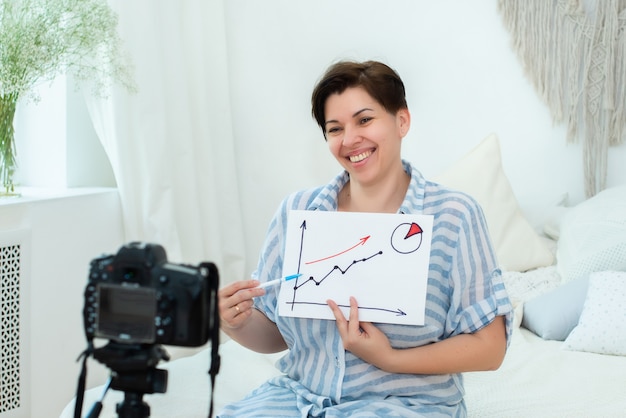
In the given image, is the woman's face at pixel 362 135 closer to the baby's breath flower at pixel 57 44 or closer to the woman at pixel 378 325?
the woman at pixel 378 325

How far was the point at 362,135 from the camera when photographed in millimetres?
1322

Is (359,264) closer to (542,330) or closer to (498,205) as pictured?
(542,330)

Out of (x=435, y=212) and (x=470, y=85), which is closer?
(x=435, y=212)

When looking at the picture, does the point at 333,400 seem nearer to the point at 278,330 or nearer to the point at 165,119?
the point at 278,330

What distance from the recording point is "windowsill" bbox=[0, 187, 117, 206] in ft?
6.58

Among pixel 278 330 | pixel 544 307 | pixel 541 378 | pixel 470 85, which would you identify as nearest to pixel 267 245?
pixel 278 330

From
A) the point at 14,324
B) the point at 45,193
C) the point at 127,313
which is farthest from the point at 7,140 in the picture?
the point at 127,313

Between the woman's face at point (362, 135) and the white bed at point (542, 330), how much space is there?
52 cm

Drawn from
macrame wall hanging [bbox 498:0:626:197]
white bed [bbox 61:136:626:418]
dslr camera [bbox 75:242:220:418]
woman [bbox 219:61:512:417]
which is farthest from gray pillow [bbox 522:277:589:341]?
dslr camera [bbox 75:242:220:418]

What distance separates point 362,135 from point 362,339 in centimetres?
34

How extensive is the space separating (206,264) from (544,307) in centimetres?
142

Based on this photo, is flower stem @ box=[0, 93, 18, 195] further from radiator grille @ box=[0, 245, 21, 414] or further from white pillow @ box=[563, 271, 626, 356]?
white pillow @ box=[563, 271, 626, 356]

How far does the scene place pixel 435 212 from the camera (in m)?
1.30

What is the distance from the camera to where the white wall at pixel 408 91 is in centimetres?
260
